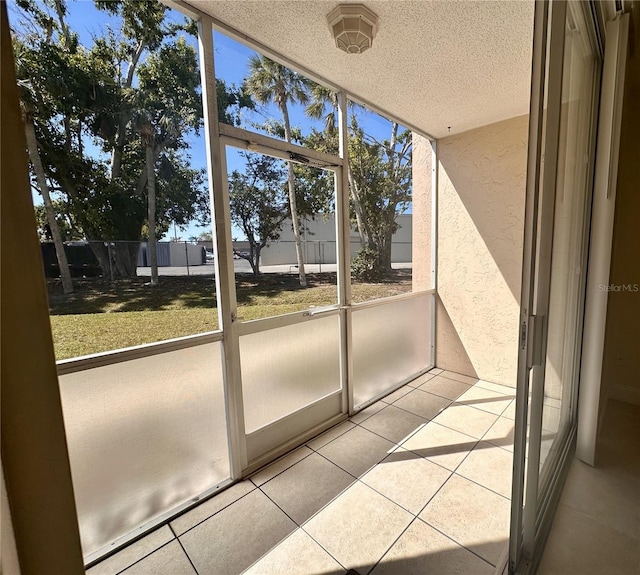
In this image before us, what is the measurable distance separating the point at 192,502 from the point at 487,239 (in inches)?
125

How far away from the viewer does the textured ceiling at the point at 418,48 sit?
1494mm

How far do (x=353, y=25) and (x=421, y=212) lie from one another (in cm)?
219

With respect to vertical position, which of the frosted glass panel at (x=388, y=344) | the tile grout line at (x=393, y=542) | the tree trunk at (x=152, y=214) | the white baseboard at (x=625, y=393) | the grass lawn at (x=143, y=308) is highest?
the tree trunk at (x=152, y=214)

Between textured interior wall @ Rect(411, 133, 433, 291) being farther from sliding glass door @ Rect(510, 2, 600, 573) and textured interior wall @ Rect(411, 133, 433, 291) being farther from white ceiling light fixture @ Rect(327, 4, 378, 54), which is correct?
white ceiling light fixture @ Rect(327, 4, 378, 54)

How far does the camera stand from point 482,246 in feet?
10.1

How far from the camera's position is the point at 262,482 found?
1853 millimetres

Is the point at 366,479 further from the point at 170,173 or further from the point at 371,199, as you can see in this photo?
the point at 371,199

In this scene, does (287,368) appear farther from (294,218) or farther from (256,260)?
(294,218)

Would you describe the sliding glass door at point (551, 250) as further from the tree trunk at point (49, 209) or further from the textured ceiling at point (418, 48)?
the tree trunk at point (49, 209)

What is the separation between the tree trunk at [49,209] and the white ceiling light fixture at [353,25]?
140cm

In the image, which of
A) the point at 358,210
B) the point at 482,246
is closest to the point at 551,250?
the point at 358,210

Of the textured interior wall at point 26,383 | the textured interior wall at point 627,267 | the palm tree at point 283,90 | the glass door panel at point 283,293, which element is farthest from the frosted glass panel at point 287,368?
the textured interior wall at point 627,267

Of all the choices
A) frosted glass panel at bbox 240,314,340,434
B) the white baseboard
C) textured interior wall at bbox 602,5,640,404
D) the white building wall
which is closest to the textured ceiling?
textured interior wall at bbox 602,5,640,404

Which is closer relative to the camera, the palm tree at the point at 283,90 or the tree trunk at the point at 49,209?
the tree trunk at the point at 49,209
